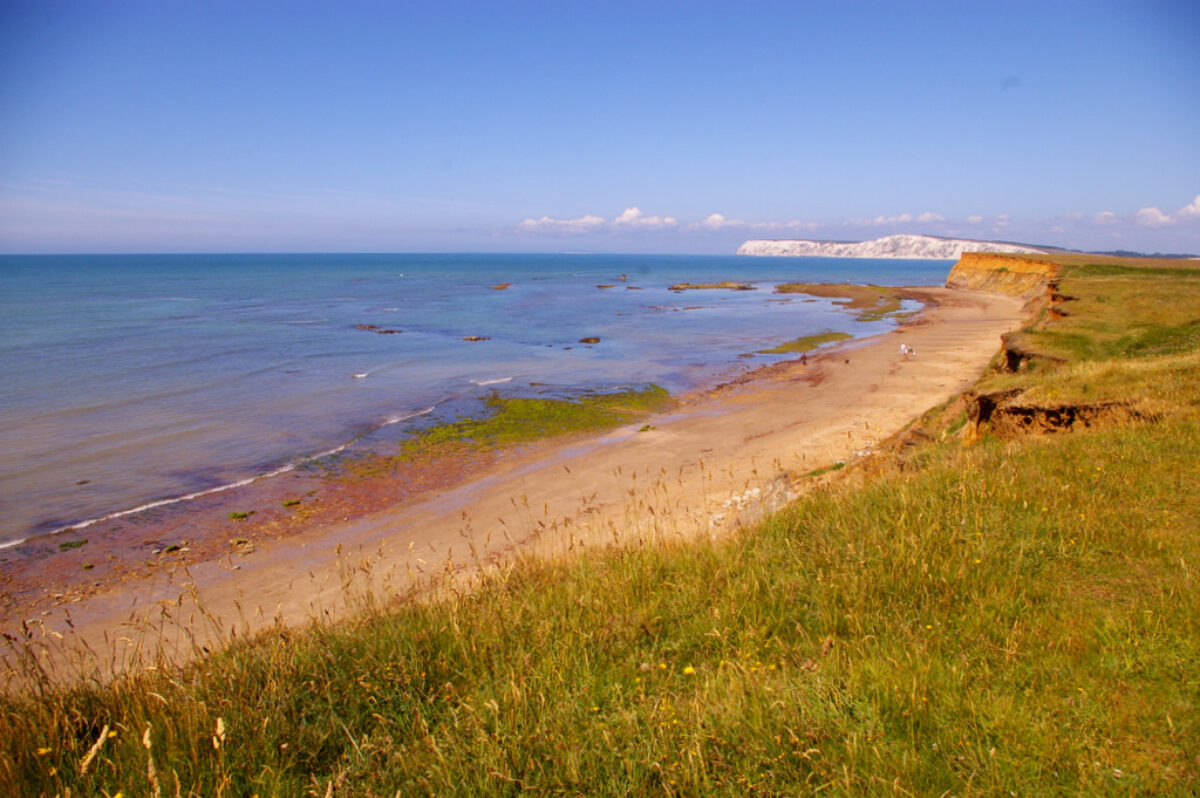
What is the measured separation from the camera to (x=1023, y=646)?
3.71 metres

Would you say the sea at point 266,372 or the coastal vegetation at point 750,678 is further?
the sea at point 266,372

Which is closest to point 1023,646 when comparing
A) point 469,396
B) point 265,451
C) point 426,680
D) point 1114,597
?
point 1114,597

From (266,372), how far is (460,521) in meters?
21.0

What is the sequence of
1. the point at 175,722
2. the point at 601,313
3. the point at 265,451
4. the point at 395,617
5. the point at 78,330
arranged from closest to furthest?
the point at 175,722
the point at 395,617
the point at 265,451
the point at 78,330
the point at 601,313

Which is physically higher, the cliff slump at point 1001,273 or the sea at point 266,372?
the cliff slump at point 1001,273

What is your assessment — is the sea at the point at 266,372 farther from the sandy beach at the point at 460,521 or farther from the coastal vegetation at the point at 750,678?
the coastal vegetation at the point at 750,678

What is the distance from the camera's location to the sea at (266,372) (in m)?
16.7

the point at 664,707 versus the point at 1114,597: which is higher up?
the point at 1114,597

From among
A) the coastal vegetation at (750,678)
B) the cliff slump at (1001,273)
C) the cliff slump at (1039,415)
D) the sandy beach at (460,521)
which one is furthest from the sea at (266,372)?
the cliff slump at (1001,273)

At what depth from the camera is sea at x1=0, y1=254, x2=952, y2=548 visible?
16.7 metres

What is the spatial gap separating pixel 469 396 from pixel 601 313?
37385 millimetres

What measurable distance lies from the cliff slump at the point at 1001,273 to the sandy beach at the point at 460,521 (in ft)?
159

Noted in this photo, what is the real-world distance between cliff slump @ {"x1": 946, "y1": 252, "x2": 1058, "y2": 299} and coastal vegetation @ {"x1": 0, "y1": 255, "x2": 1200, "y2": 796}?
2494 inches

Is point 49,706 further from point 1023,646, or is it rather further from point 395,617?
point 1023,646
